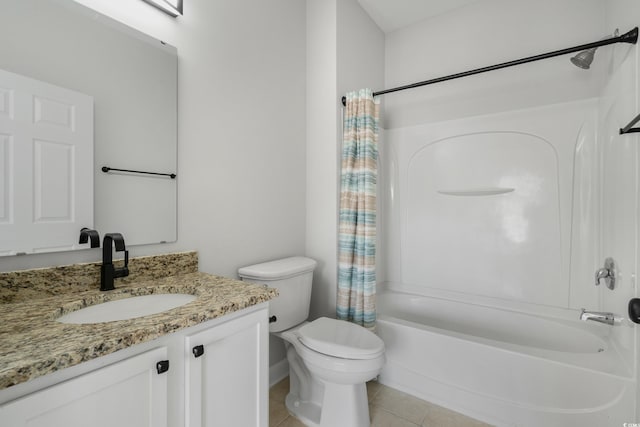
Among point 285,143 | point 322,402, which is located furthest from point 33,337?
point 285,143

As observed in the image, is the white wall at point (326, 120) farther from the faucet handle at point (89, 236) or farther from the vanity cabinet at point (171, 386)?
the faucet handle at point (89, 236)

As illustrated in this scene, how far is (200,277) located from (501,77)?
101 inches

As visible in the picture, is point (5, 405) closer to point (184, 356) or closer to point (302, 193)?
point (184, 356)

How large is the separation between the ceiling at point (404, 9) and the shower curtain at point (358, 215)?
97cm

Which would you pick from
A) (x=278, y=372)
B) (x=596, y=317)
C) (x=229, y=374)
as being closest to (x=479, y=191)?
(x=596, y=317)

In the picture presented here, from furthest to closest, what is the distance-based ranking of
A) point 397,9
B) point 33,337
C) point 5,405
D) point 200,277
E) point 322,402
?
point 397,9, point 322,402, point 200,277, point 33,337, point 5,405

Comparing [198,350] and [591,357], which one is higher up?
[198,350]

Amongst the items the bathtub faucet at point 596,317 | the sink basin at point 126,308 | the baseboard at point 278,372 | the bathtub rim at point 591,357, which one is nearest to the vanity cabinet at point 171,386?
the sink basin at point 126,308

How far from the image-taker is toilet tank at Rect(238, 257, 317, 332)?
163 cm

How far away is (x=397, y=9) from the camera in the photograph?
7.91ft

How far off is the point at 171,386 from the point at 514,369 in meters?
1.65

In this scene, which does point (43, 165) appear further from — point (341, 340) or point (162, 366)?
point (341, 340)

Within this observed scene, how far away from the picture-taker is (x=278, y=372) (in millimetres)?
1990

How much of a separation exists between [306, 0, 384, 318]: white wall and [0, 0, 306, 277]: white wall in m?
0.08
